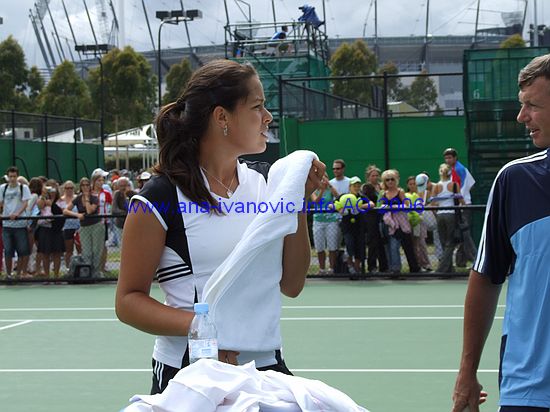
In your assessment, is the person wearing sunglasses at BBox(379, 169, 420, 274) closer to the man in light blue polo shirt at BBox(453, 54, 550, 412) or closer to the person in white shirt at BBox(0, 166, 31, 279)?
the person in white shirt at BBox(0, 166, 31, 279)

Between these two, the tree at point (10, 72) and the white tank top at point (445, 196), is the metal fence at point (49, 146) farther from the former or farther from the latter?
the tree at point (10, 72)

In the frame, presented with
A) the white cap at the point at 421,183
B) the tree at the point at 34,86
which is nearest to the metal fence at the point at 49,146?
the white cap at the point at 421,183

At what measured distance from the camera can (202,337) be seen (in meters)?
2.91

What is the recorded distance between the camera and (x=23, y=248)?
55.6 feet

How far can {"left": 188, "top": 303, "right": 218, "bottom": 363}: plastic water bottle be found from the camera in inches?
112

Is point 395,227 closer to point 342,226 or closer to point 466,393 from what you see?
point 342,226

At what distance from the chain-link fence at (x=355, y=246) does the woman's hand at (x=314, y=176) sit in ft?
42.2

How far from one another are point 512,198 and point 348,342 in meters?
7.33

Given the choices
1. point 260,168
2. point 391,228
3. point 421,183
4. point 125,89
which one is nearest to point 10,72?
point 125,89

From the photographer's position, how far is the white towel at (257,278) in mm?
3057

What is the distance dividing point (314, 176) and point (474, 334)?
74 centimetres

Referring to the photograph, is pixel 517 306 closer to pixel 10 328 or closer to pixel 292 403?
pixel 292 403

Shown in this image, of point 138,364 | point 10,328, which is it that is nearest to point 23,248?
point 10,328

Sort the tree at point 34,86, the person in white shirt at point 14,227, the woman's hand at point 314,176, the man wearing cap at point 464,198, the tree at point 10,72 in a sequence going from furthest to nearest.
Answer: the tree at point 34,86 → the tree at point 10,72 → the person in white shirt at point 14,227 → the man wearing cap at point 464,198 → the woman's hand at point 314,176
